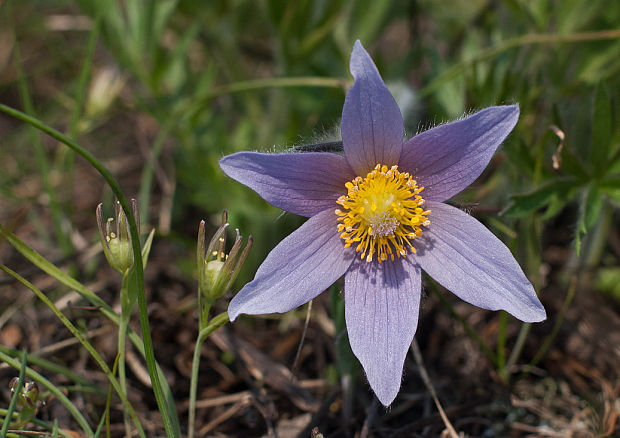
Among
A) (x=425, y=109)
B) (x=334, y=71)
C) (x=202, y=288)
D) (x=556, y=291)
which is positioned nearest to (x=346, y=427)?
(x=202, y=288)

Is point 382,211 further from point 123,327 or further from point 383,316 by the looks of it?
point 123,327

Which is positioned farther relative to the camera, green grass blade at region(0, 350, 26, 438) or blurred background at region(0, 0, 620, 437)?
blurred background at region(0, 0, 620, 437)

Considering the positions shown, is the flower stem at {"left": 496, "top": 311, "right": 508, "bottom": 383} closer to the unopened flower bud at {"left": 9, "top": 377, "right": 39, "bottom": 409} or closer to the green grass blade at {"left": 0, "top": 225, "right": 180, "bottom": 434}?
the green grass blade at {"left": 0, "top": 225, "right": 180, "bottom": 434}

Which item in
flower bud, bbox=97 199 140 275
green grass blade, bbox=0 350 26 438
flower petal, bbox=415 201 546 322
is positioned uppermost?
flower bud, bbox=97 199 140 275

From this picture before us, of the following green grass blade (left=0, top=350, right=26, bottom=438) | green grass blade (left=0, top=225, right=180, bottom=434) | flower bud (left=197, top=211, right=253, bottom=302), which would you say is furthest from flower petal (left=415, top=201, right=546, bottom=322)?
green grass blade (left=0, top=350, right=26, bottom=438)

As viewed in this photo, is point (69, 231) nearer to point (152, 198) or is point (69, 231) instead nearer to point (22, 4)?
point (152, 198)

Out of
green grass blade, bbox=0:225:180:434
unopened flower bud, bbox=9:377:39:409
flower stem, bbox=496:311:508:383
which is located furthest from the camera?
flower stem, bbox=496:311:508:383

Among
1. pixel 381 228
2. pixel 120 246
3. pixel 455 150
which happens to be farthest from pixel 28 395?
pixel 455 150

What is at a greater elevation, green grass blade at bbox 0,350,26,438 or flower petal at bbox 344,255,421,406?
green grass blade at bbox 0,350,26,438
